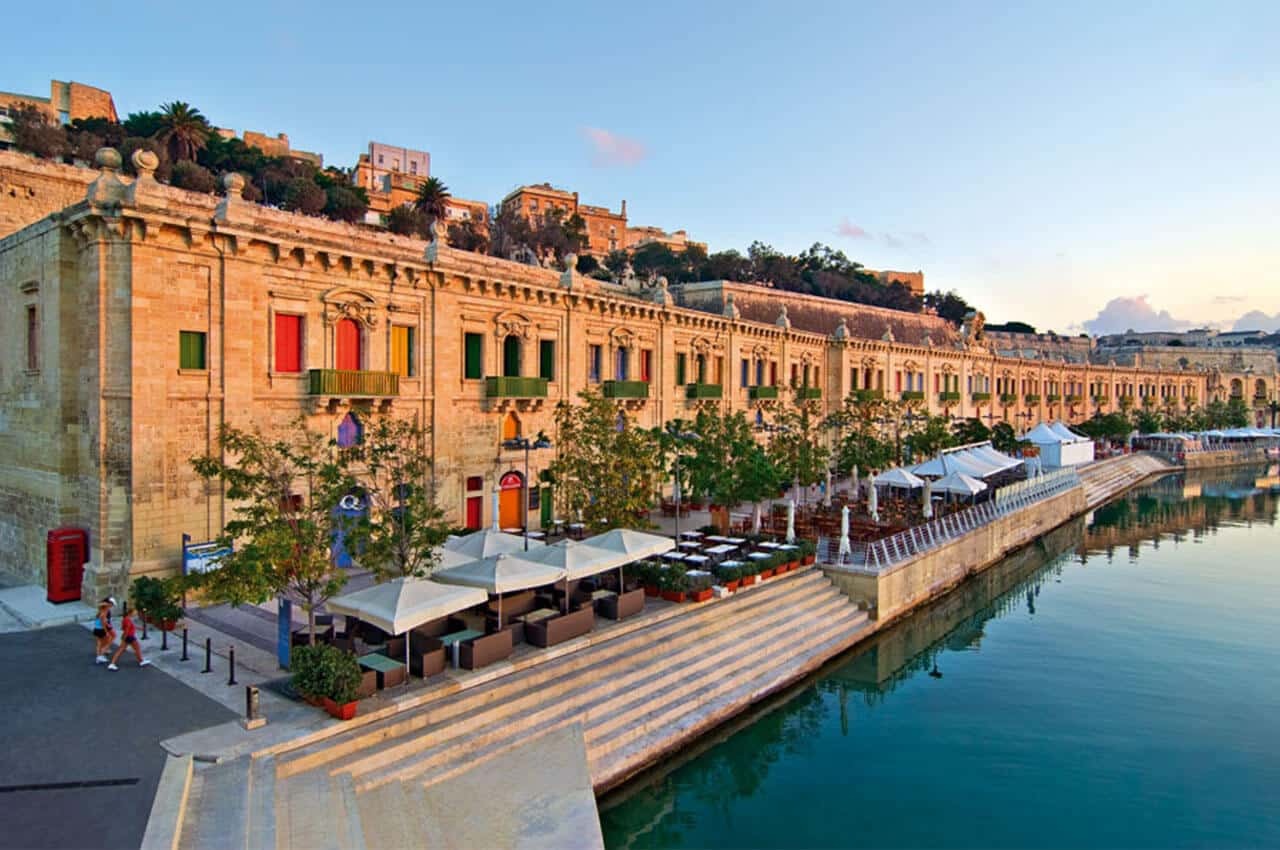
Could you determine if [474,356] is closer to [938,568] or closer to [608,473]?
[608,473]

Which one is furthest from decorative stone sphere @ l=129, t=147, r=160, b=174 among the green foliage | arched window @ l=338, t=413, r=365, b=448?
the green foliage

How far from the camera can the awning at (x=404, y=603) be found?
12.4 metres

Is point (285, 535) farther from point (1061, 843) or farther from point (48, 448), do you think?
point (1061, 843)

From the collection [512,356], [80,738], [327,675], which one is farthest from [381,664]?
[512,356]

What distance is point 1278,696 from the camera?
59.3ft

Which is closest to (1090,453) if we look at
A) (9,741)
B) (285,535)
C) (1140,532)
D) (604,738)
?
(1140,532)

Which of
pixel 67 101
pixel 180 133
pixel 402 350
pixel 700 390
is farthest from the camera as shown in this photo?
pixel 67 101

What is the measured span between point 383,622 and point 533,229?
62.4m

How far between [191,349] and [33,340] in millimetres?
4728

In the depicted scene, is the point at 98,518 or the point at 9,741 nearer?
the point at 9,741

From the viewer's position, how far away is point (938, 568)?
2683cm

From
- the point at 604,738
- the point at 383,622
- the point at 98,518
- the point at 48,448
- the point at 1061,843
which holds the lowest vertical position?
the point at 1061,843

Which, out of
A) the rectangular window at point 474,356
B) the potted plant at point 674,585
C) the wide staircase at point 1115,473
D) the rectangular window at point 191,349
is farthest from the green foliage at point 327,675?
the wide staircase at point 1115,473

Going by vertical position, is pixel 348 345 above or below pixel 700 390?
above
